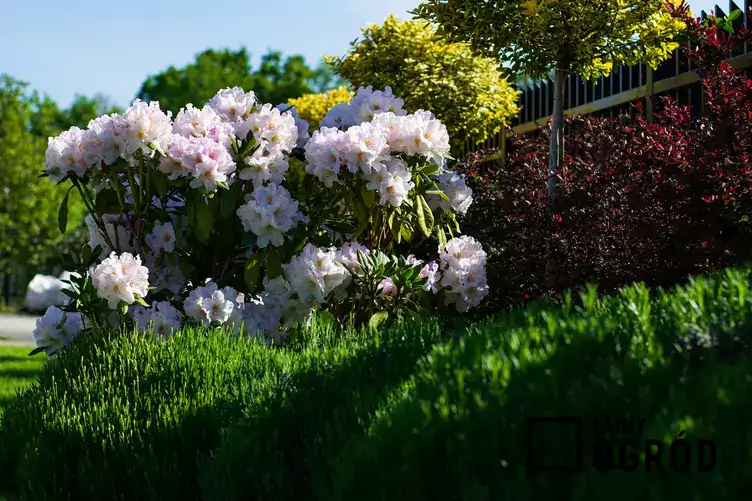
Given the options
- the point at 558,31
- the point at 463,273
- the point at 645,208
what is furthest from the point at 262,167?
the point at 558,31

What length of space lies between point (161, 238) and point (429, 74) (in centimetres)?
655

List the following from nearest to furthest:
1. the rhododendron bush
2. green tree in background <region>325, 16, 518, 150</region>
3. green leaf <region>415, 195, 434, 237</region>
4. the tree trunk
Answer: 1. the rhododendron bush
2. green leaf <region>415, 195, 434, 237</region>
3. the tree trunk
4. green tree in background <region>325, 16, 518, 150</region>

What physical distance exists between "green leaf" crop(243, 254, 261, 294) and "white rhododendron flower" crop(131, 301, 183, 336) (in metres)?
0.45

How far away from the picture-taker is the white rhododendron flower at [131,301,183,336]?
4.57 meters

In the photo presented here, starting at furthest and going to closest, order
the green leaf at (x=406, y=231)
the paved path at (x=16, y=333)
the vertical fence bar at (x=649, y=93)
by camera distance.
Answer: the paved path at (x=16, y=333) → the vertical fence bar at (x=649, y=93) → the green leaf at (x=406, y=231)

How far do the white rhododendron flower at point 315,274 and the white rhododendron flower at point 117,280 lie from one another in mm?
869

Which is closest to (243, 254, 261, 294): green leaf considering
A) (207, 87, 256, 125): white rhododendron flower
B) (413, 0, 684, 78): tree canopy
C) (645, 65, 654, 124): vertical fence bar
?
(207, 87, 256, 125): white rhododendron flower

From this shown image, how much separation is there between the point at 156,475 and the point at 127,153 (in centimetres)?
215

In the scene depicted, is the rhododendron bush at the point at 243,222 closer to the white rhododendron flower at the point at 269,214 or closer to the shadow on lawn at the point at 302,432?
the white rhododendron flower at the point at 269,214

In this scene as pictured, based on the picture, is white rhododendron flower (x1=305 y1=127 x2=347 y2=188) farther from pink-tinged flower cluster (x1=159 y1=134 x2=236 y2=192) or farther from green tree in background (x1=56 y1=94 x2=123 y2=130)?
green tree in background (x1=56 y1=94 x2=123 y2=130)

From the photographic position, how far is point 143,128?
4.56 m

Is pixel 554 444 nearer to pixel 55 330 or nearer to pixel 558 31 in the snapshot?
pixel 55 330

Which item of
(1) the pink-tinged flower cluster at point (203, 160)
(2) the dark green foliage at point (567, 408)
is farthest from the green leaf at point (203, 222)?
(2) the dark green foliage at point (567, 408)

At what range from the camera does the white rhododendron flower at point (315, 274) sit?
14.8ft
